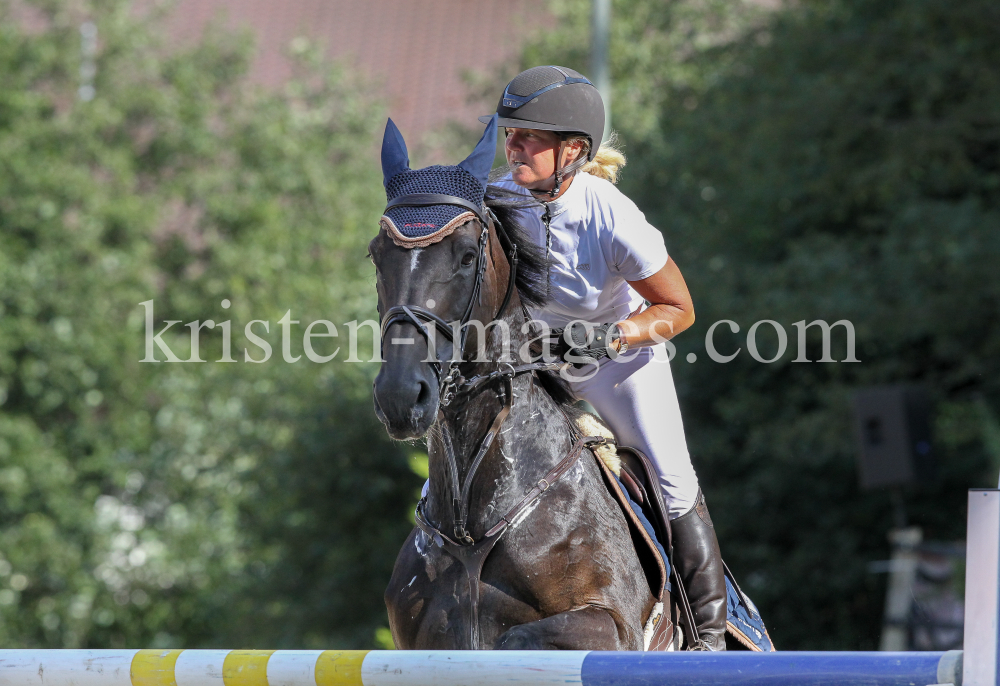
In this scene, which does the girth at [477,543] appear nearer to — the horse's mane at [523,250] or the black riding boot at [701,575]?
the horse's mane at [523,250]

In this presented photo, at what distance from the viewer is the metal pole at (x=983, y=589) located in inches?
82.7

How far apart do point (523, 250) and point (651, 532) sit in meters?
0.99

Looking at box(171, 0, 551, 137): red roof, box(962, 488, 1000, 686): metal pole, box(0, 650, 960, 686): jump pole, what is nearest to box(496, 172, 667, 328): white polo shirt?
box(0, 650, 960, 686): jump pole

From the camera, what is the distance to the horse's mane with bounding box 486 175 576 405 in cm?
356

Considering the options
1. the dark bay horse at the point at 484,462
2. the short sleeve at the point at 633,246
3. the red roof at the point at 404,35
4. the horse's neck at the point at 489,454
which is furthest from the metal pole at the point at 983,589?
the red roof at the point at 404,35

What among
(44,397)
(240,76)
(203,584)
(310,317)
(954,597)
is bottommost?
(203,584)

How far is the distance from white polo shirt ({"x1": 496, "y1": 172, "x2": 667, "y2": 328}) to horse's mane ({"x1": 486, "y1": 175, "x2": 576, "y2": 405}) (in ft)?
0.12

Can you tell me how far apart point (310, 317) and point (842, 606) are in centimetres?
711

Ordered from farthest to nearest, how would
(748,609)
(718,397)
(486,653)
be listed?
1. (718,397)
2. (748,609)
3. (486,653)

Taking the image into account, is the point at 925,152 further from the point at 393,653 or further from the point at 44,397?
the point at 44,397

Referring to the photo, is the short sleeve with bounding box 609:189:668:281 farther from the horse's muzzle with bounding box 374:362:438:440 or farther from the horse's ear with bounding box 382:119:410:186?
the horse's muzzle with bounding box 374:362:438:440

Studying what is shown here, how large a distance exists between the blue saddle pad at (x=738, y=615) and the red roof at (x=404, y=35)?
17.0 metres

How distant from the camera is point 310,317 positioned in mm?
14273

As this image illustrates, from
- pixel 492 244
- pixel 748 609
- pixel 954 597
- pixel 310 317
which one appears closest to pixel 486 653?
pixel 492 244
